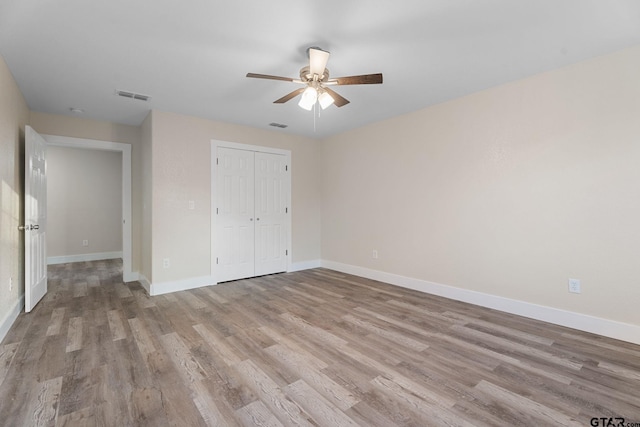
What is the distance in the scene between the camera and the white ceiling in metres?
1.91

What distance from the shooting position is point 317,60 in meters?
2.27

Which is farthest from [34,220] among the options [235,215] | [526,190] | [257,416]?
[526,190]

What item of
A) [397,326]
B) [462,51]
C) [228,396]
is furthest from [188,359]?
[462,51]

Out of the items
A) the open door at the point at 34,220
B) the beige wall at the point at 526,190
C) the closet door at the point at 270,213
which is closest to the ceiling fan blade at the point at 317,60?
the beige wall at the point at 526,190

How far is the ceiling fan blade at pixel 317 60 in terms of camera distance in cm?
221

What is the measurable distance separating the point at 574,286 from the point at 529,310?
47 cm

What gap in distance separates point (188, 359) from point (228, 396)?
62cm

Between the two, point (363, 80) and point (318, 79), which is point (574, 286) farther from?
point (318, 79)

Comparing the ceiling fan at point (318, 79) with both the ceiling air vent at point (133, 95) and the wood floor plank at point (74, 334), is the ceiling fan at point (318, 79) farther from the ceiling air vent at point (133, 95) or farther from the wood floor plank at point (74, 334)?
the wood floor plank at point (74, 334)

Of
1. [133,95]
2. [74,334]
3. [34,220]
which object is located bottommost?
[74,334]

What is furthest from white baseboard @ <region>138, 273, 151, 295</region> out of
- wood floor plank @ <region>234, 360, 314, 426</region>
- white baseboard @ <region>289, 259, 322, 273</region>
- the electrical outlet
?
the electrical outlet

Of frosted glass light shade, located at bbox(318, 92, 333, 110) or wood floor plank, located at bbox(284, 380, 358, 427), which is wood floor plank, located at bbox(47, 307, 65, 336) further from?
frosted glass light shade, located at bbox(318, 92, 333, 110)

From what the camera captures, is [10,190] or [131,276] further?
[131,276]

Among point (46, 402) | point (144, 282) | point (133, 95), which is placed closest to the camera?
point (46, 402)
